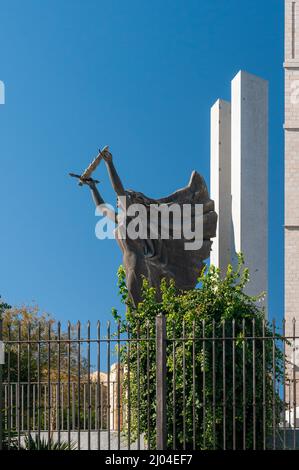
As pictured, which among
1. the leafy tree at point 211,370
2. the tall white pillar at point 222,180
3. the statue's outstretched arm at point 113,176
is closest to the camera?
the leafy tree at point 211,370

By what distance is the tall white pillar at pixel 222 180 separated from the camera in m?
17.8

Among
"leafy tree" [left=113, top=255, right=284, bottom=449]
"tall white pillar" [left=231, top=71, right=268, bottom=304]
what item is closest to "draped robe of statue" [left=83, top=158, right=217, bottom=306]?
"tall white pillar" [left=231, top=71, right=268, bottom=304]

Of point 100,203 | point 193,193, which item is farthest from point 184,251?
point 100,203

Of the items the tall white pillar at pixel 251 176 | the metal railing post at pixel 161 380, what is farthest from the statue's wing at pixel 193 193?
the metal railing post at pixel 161 380

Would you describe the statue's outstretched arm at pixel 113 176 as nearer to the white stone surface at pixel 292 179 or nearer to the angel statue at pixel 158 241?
the angel statue at pixel 158 241

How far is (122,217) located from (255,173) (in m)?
2.89

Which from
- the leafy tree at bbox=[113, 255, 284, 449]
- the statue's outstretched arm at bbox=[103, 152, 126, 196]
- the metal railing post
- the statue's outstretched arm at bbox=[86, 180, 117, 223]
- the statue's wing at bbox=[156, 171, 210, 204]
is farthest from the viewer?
the statue's wing at bbox=[156, 171, 210, 204]

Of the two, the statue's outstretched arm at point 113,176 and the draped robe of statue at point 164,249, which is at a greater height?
the statue's outstretched arm at point 113,176

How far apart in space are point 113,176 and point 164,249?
1650 millimetres

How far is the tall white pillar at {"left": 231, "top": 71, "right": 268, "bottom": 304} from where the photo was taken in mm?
17328

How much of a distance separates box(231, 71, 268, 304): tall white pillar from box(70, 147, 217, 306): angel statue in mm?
614

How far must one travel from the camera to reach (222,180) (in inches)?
709

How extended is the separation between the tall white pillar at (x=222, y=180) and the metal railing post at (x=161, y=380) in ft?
24.6

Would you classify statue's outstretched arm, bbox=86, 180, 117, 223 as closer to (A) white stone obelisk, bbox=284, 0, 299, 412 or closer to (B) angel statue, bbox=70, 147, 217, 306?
(B) angel statue, bbox=70, 147, 217, 306
